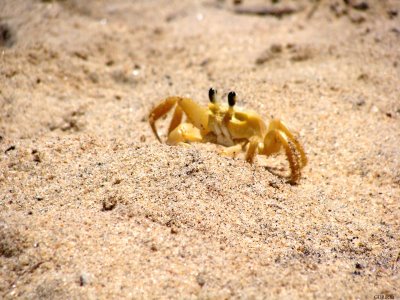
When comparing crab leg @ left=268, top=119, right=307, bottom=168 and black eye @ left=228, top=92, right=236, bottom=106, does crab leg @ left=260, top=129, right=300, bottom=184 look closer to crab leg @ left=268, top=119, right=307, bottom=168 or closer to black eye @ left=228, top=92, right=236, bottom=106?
crab leg @ left=268, top=119, right=307, bottom=168

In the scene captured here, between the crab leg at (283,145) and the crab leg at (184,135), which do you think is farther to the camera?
the crab leg at (184,135)

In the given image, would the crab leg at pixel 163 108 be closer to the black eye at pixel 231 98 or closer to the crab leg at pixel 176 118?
the crab leg at pixel 176 118

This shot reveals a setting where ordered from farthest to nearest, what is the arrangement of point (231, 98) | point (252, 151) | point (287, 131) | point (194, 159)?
point (231, 98) → point (287, 131) → point (252, 151) → point (194, 159)

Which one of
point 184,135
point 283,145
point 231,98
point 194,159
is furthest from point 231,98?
point 194,159

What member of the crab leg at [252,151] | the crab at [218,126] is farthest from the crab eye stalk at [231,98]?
the crab leg at [252,151]

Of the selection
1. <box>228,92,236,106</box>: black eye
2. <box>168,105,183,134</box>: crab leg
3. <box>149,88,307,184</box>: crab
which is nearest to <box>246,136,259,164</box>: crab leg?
<box>149,88,307,184</box>: crab

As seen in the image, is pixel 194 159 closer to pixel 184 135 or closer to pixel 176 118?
pixel 184 135

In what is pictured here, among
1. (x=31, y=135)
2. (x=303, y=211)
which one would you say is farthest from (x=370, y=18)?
(x=31, y=135)
